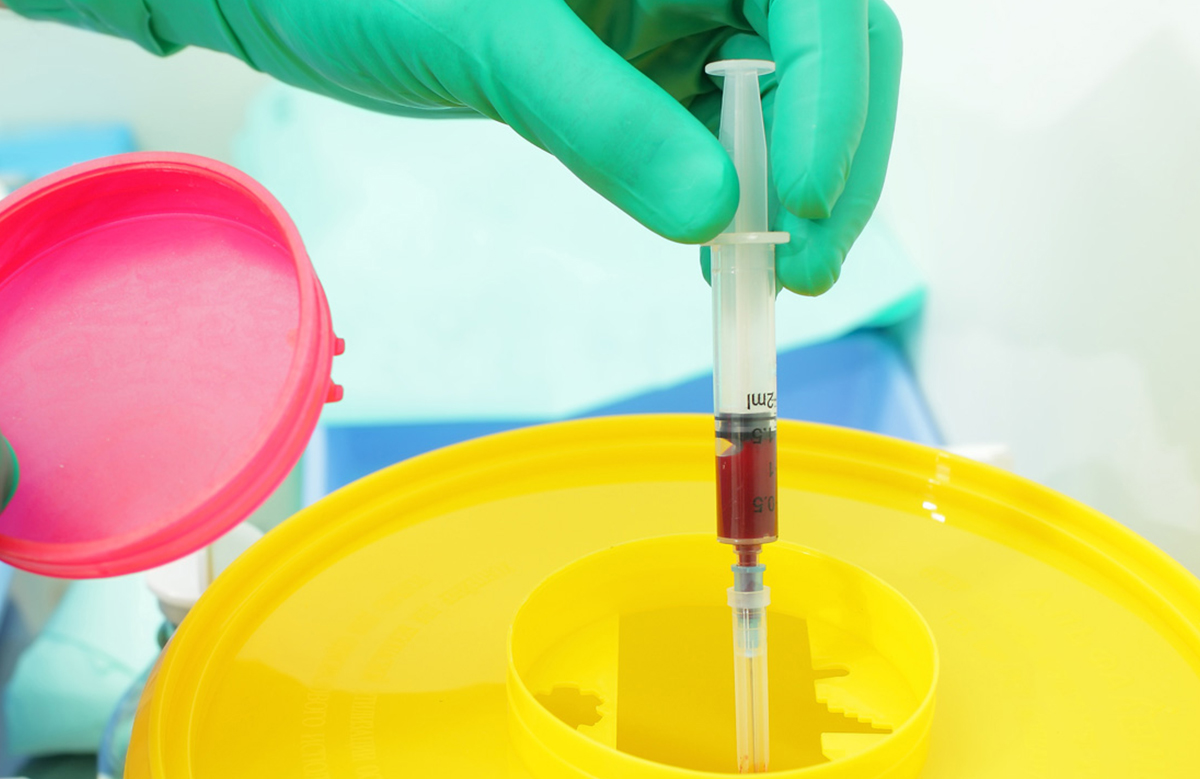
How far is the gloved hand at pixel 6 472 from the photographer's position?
1.84ft

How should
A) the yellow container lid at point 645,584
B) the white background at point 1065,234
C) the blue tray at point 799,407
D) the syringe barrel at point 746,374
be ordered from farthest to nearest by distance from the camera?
the blue tray at point 799,407
the white background at point 1065,234
the syringe barrel at point 746,374
the yellow container lid at point 645,584

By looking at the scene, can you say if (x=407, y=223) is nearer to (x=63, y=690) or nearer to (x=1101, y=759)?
(x=63, y=690)

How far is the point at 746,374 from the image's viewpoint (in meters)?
0.57

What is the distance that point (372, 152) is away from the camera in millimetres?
1953

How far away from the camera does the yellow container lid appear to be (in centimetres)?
47

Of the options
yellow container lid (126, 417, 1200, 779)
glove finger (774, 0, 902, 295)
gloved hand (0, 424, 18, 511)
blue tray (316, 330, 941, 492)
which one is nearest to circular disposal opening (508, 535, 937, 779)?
yellow container lid (126, 417, 1200, 779)

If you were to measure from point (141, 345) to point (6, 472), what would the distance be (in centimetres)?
13

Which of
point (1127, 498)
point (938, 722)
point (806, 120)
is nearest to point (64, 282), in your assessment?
point (806, 120)

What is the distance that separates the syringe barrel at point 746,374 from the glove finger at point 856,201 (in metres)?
0.03

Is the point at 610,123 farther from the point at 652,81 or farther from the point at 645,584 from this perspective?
the point at 645,584

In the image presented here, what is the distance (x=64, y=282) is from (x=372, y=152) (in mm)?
1337

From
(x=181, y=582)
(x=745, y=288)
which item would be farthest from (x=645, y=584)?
(x=181, y=582)

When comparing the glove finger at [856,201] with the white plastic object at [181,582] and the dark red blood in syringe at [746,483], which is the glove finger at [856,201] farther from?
the white plastic object at [181,582]

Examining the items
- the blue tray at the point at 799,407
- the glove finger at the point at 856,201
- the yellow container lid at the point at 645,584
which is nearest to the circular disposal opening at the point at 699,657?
the yellow container lid at the point at 645,584
